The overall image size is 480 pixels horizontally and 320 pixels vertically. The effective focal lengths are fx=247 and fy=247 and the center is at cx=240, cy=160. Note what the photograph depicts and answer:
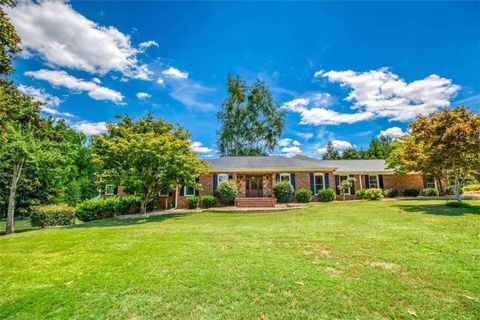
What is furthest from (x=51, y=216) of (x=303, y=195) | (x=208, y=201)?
(x=303, y=195)

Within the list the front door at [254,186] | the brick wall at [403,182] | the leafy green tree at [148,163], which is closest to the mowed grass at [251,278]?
the leafy green tree at [148,163]

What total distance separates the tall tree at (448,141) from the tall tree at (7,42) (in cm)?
1860

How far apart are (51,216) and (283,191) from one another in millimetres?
15463

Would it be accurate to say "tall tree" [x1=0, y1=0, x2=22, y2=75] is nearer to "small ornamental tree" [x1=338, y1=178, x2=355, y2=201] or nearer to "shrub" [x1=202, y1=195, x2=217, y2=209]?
"shrub" [x1=202, y1=195, x2=217, y2=209]

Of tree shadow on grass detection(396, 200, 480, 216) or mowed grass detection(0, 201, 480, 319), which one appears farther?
tree shadow on grass detection(396, 200, 480, 216)

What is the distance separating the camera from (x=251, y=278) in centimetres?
425

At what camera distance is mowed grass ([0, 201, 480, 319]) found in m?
3.28

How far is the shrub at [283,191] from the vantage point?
1961cm

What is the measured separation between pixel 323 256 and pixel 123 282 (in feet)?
13.2

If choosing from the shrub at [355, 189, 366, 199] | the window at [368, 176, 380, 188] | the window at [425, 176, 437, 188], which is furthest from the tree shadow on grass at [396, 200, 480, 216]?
the window at [425, 176, 437, 188]

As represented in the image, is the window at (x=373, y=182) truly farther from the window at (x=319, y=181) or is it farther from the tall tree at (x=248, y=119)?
the tall tree at (x=248, y=119)

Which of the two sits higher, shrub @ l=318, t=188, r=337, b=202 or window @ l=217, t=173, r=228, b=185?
window @ l=217, t=173, r=228, b=185

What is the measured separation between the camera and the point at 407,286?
12.6ft

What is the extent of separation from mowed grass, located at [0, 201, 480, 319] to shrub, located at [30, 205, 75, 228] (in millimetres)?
8597
